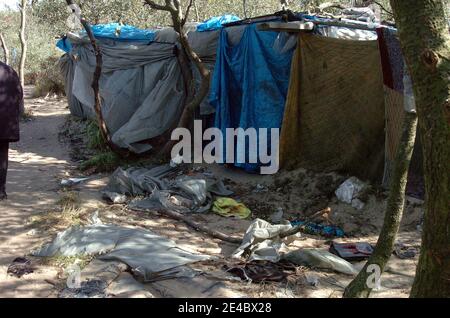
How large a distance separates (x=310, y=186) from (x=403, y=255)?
1713mm

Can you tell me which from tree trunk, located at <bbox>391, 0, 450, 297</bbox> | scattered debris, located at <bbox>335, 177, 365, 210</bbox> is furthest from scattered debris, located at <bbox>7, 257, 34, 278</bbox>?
scattered debris, located at <bbox>335, 177, 365, 210</bbox>

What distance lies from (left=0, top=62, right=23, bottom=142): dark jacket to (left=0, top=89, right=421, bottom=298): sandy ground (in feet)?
2.51

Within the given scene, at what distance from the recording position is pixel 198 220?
4.86 metres

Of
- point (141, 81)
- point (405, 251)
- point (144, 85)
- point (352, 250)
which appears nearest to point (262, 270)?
point (352, 250)

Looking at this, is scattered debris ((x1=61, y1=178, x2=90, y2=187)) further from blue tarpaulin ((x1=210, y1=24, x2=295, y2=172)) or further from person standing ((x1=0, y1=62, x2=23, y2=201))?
blue tarpaulin ((x1=210, y1=24, x2=295, y2=172))

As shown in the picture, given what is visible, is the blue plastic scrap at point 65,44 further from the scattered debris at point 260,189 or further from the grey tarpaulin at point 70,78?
the scattered debris at point 260,189

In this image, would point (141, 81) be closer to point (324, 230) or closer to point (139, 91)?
point (139, 91)

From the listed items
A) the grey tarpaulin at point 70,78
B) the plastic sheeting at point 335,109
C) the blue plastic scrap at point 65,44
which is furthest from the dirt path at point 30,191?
Result: the plastic sheeting at point 335,109

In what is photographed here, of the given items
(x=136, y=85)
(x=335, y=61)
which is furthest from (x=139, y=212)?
(x=136, y=85)

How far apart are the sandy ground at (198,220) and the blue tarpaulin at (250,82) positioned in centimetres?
71

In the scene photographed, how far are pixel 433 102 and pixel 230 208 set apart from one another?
3.55 metres

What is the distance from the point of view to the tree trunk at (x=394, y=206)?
2.62 metres

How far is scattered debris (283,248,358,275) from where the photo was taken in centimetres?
346

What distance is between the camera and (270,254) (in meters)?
3.67
